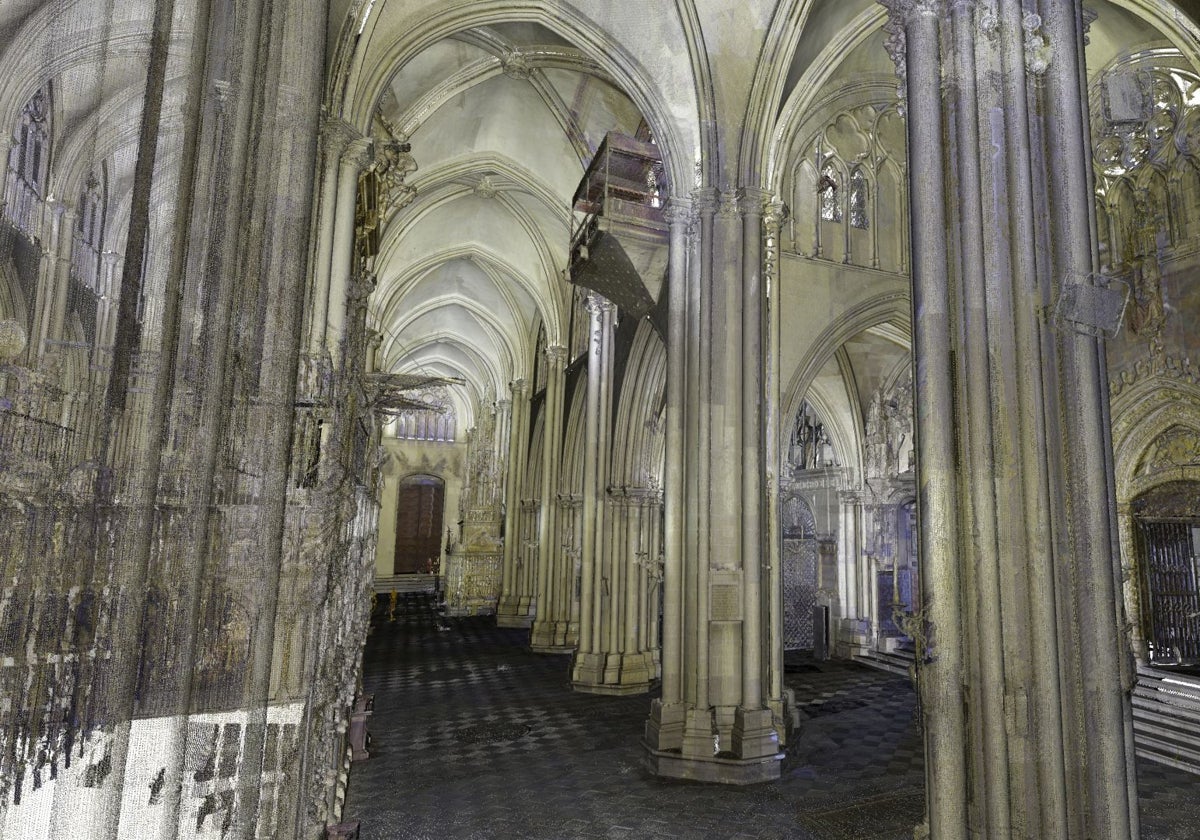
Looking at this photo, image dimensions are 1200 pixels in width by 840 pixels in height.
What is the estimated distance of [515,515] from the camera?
21.1 meters

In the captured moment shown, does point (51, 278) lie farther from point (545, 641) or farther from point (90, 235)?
point (545, 641)

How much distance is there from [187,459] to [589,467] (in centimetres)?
1005

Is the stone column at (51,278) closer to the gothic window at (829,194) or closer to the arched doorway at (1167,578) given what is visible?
the gothic window at (829,194)

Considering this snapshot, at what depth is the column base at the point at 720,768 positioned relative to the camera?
6918 millimetres

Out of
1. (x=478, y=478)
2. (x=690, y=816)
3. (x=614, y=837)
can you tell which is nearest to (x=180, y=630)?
(x=614, y=837)

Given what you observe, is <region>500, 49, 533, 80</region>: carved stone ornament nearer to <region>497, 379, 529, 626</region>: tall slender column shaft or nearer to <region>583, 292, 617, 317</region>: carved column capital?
<region>583, 292, 617, 317</region>: carved column capital

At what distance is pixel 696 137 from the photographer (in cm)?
879

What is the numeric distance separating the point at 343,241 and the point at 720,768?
6.18 m

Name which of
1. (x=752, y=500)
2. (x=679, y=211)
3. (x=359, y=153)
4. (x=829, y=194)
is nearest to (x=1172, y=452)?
(x=829, y=194)

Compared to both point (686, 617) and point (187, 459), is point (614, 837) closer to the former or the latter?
point (686, 617)

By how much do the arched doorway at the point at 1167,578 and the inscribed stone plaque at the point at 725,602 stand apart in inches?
261

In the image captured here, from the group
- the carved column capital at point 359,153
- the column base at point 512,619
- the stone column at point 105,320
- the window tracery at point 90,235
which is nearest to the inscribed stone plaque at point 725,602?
the carved column capital at point 359,153

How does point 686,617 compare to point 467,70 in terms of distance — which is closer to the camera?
point 686,617

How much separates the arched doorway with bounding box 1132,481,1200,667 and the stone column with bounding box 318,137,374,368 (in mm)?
10672
